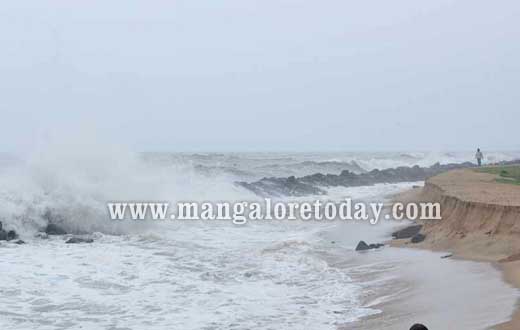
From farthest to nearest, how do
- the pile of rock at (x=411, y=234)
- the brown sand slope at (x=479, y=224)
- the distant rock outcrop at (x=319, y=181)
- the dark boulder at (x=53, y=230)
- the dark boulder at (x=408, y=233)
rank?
the distant rock outcrop at (x=319, y=181)
the dark boulder at (x=53, y=230)
the dark boulder at (x=408, y=233)
the pile of rock at (x=411, y=234)
the brown sand slope at (x=479, y=224)

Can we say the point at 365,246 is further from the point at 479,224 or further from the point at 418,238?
the point at 479,224

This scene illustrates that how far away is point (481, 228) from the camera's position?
12.4 m

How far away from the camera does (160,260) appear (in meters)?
12.7

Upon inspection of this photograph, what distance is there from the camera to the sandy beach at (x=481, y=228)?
10.5m

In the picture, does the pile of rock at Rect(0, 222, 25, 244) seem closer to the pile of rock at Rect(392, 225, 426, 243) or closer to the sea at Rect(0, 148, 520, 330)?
the sea at Rect(0, 148, 520, 330)

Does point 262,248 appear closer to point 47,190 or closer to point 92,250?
point 92,250

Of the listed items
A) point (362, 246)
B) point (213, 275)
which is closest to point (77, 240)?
point (213, 275)

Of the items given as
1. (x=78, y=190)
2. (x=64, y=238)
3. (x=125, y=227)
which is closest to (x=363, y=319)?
(x=64, y=238)

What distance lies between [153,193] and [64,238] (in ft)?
24.6

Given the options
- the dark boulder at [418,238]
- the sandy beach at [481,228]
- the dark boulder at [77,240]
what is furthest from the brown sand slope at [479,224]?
the dark boulder at [77,240]

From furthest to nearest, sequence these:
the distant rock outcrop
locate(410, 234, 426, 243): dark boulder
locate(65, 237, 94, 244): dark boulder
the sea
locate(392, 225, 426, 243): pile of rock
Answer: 1. the distant rock outcrop
2. locate(65, 237, 94, 244): dark boulder
3. locate(392, 225, 426, 243): pile of rock
4. locate(410, 234, 426, 243): dark boulder
5. the sea

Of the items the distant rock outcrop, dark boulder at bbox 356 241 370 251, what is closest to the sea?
dark boulder at bbox 356 241 370 251

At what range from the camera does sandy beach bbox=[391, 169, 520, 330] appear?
10.5 m

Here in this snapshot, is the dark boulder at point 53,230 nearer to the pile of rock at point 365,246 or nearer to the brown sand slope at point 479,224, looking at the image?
the pile of rock at point 365,246
